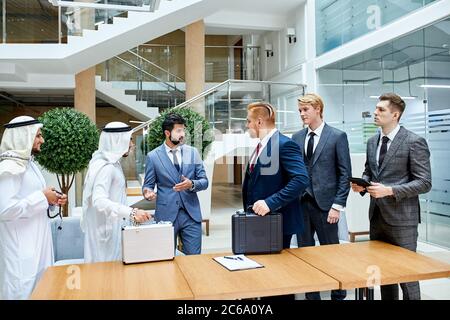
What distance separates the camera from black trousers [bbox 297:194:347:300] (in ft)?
9.34

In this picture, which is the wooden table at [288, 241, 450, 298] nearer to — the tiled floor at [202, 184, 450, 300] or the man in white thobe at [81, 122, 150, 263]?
the tiled floor at [202, 184, 450, 300]

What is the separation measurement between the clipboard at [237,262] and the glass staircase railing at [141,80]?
804 cm

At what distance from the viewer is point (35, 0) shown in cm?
761

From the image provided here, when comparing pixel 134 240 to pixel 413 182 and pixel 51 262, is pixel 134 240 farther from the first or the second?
pixel 413 182

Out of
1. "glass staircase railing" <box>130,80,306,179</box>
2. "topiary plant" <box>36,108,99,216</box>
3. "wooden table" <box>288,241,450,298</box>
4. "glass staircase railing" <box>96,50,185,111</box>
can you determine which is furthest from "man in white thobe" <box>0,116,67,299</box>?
"glass staircase railing" <box>96,50,185,111</box>

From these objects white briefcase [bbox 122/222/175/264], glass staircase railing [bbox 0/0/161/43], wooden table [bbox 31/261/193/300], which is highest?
glass staircase railing [bbox 0/0/161/43]

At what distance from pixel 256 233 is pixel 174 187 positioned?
3.21ft

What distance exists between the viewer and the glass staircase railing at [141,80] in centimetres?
944

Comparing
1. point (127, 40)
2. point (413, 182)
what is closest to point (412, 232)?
point (413, 182)

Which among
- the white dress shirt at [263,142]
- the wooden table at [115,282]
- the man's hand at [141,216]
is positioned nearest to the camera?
the wooden table at [115,282]

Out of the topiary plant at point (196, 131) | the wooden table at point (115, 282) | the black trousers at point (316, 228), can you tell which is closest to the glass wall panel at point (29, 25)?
the topiary plant at point (196, 131)

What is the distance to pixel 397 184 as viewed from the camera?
2449mm

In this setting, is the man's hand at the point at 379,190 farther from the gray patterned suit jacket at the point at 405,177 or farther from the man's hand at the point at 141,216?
the man's hand at the point at 141,216
